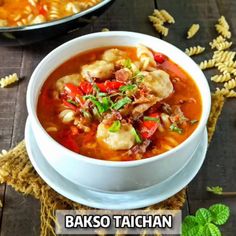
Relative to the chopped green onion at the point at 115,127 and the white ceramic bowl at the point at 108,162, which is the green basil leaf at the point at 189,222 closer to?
the white ceramic bowl at the point at 108,162

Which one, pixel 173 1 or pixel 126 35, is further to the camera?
pixel 173 1

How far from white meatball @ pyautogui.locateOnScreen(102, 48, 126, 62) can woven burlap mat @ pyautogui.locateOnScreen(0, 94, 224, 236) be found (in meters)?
0.53

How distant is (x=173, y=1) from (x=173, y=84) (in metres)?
1.17

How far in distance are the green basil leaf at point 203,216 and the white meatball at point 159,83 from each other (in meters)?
0.49

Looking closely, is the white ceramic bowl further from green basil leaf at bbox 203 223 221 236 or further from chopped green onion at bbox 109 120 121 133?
green basil leaf at bbox 203 223 221 236

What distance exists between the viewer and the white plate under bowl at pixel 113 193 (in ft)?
6.82

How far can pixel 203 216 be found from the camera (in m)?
2.20

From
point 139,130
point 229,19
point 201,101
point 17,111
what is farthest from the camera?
point 229,19

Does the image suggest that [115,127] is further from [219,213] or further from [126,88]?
[219,213]

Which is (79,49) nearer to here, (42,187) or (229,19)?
(42,187)

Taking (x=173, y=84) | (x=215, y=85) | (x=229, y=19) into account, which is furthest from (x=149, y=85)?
(x=229, y=19)

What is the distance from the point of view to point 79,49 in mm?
2354

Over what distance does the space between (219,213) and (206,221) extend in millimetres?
70

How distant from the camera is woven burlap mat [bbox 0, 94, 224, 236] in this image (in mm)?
2168
